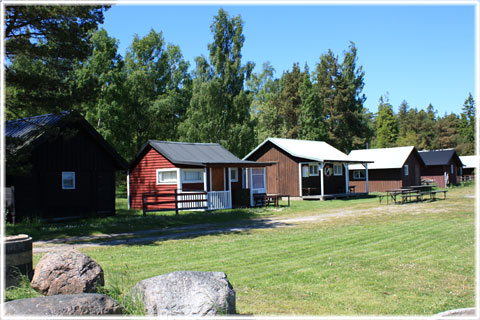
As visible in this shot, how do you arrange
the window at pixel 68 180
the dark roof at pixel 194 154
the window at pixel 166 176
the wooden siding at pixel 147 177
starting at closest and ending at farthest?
the window at pixel 68 180
the dark roof at pixel 194 154
the window at pixel 166 176
the wooden siding at pixel 147 177

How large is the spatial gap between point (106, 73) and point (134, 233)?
96.9 feet

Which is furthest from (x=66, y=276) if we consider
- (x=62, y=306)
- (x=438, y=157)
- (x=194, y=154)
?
(x=438, y=157)

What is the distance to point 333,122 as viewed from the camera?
66375 mm

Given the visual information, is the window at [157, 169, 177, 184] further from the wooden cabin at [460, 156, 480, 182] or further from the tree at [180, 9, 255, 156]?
the wooden cabin at [460, 156, 480, 182]

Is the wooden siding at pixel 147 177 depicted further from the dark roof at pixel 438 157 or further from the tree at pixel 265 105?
the dark roof at pixel 438 157

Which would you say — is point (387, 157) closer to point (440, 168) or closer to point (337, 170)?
point (337, 170)

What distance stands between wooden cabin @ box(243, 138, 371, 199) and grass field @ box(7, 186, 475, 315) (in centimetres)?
1895

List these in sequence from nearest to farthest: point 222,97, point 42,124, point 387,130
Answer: point 42,124
point 222,97
point 387,130

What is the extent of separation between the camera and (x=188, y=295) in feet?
17.2

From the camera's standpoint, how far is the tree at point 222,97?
1684 inches

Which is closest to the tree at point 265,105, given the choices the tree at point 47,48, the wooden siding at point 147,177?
the wooden siding at point 147,177

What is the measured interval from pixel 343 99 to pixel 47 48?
178 feet

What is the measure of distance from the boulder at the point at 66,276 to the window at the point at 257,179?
24775 mm

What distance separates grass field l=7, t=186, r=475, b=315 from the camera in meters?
6.73
